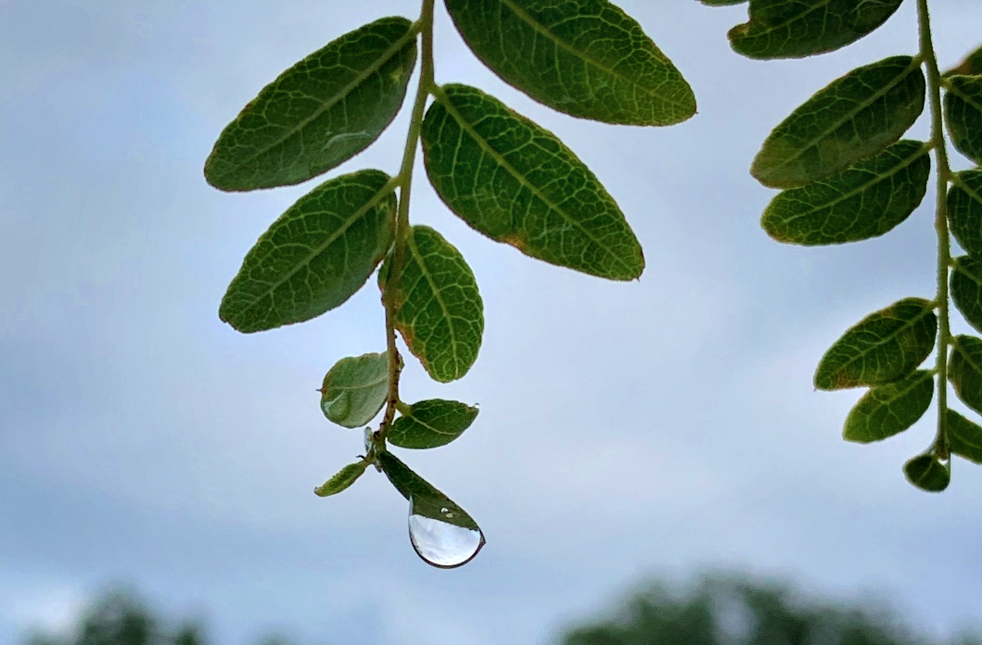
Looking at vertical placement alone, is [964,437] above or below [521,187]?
below

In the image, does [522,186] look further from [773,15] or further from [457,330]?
[773,15]

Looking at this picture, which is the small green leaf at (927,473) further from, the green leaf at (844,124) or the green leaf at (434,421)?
the green leaf at (434,421)

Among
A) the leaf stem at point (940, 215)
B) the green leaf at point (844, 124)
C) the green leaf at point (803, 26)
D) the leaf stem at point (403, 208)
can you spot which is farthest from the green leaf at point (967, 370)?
the leaf stem at point (403, 208)

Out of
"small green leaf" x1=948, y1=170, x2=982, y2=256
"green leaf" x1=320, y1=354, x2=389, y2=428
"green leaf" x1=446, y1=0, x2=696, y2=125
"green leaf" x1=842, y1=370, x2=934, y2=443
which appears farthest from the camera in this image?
"green leaf" x1=842, y1=370, x2=934, y2=443

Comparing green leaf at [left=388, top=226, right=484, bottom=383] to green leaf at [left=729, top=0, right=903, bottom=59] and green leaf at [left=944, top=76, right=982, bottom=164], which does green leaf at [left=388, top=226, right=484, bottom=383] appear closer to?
green leaf at [left=729, top=0, right=903, bottom=59]

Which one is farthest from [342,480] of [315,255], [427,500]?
[315,255]

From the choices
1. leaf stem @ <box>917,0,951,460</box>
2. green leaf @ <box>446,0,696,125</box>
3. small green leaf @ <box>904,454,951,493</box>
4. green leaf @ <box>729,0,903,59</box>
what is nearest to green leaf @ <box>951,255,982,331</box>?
leaf stem @ <box>917,0,951,460</box>

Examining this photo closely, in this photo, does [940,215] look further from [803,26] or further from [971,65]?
[803,26]
